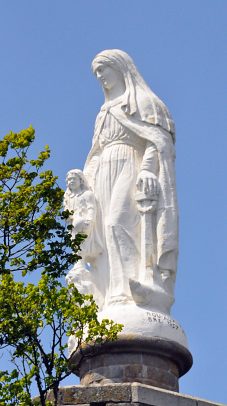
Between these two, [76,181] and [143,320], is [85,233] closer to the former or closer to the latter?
[76,181]

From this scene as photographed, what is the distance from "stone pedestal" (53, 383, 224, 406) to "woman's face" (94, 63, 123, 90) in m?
5.32

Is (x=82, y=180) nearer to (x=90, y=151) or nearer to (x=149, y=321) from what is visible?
(x=90, y=151)

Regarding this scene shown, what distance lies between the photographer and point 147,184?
20438 millimetres

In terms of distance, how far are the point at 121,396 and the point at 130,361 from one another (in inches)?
48.1

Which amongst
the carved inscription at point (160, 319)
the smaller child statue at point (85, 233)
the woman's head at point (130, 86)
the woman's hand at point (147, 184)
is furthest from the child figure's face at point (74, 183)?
the carved inscription at point (160, 319)

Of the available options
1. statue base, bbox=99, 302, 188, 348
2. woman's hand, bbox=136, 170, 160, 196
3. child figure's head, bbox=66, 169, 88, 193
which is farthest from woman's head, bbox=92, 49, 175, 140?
statue base, bbox=99, 302, 188, 348

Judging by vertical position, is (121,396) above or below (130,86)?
below

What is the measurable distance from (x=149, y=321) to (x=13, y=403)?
3.27m

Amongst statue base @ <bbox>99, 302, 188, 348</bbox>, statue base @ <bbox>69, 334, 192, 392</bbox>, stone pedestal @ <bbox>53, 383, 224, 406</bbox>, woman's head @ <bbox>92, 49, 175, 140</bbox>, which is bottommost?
stone pedestal @ <bbox>53, 383, 224, 406</bbox>

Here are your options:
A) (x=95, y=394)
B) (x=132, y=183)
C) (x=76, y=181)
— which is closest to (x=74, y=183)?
(x=76, y=181)

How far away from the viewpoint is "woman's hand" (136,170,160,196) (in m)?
20.4

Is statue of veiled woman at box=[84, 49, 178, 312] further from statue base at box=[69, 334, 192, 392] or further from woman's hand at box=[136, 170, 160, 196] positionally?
statue base at box=[69, 334, 192, 392]

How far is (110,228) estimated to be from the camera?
66.5 feet

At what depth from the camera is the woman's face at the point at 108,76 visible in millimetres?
21609
